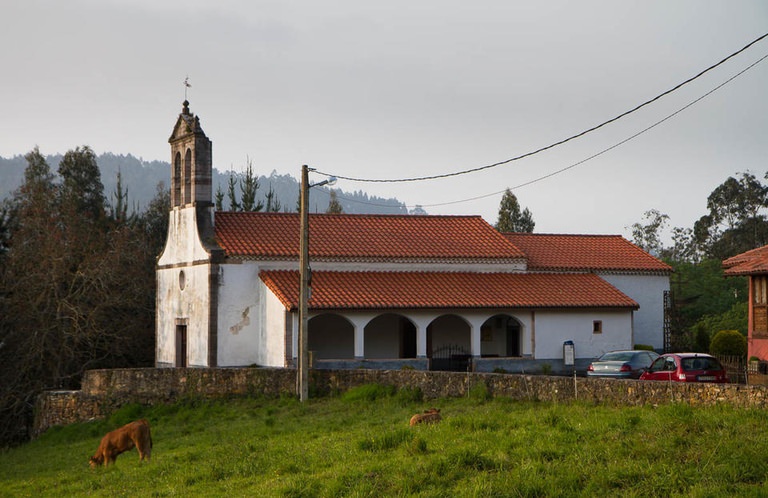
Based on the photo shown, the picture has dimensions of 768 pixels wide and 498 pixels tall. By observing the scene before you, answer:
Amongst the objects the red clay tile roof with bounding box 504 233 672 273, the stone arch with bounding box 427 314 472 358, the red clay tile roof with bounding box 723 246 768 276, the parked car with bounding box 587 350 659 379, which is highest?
the red clay tile roof with bounding box 504 233 672 273

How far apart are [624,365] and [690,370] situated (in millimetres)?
3228

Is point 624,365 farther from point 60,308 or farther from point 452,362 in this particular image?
point 60,308

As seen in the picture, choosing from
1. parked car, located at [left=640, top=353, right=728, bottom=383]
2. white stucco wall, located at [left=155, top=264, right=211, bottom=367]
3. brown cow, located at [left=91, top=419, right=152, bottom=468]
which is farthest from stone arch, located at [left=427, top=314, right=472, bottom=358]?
brown cow, located at [left=91, top=419, right=152, bottom=468]

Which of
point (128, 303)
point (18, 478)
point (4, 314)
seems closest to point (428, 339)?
point (128, 303)

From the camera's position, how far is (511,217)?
80750 mm

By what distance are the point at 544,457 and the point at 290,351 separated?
2143cm

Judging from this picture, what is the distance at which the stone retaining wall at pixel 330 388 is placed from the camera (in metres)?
18.2

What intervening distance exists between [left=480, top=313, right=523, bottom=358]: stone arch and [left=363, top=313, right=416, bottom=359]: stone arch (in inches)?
132

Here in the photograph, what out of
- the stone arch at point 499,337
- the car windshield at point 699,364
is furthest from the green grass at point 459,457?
the stone arch at point 499,337

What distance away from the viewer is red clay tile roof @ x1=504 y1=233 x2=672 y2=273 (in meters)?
43.8

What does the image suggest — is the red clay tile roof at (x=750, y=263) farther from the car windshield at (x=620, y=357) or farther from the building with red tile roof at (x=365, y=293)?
the building with red tile roof at (x=365, y=293)

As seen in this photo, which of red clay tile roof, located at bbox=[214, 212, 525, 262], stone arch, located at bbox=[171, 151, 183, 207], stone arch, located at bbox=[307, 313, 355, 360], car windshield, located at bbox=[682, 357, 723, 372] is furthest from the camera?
stone arch, located at bbox=[171, 151, 183, 207]

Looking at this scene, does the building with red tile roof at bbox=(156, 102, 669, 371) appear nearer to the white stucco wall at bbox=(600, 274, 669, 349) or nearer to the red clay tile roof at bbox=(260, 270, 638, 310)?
the red clay tile roof at bbox=(260, 270, 638, 310)

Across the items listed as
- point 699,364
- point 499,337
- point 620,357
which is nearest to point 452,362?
point 499,337
